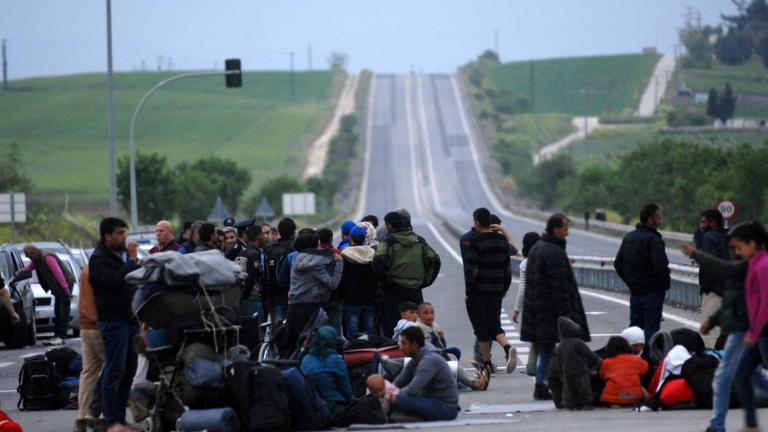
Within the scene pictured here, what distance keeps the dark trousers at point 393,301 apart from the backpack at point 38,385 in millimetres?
3955

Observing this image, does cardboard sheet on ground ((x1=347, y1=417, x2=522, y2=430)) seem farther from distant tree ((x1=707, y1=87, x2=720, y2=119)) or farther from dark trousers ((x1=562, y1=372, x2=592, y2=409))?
distant tree ((x1=707, y1=87, x2=720, y2=119))

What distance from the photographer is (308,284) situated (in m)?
16.5

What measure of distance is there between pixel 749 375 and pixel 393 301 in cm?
736

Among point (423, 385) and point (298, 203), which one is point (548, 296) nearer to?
point (423, 385)

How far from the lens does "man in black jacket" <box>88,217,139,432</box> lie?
44.3 ft

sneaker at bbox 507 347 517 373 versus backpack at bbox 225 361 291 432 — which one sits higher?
backpack at bbox 225 361 291 432

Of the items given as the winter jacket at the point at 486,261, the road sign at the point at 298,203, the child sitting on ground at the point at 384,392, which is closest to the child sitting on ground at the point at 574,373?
the child sitting on ground at the point at 384,392

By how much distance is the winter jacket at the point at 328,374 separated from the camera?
1398 centimetres

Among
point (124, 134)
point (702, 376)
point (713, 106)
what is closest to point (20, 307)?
point (702, 376)

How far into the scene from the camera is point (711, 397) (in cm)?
1397

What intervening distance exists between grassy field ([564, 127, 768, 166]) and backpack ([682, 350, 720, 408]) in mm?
83166

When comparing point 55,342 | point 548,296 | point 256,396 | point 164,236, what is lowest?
point 55,342

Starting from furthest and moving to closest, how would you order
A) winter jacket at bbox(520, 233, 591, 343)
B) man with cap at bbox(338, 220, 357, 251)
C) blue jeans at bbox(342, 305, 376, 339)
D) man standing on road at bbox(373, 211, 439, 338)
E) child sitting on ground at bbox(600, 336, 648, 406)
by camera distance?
1. man with cap at bbox(338, 220, 357, 251)
2. blue jeans at bbox(342, 305, 376, 339)
3. man standing on road at bbox(373, 211, 439, 338)
4. winter jacket at bbox(520, 233, 591, 343)
5. child sitting on ground at bbox(600, 336, 648, 406)

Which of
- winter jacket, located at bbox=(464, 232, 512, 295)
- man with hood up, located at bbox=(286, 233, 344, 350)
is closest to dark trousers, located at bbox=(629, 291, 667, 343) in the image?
winter jacket, located at bbox=(464, 232, 512, 295)
